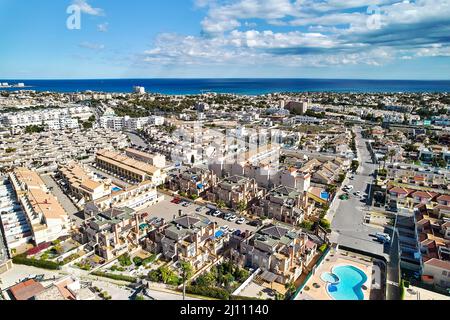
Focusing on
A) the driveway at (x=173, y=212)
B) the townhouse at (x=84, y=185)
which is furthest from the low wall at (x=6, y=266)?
the driveway at (x=173, y=212)

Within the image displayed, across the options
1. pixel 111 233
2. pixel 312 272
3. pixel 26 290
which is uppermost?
pixel 111 233

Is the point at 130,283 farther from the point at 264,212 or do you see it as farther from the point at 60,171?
the point at 60,171

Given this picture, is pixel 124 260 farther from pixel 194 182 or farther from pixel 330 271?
pixel 330 271

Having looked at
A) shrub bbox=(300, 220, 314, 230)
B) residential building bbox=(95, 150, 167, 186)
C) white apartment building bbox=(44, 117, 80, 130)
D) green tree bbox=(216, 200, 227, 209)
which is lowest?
shrub bbox=(300, 220, 314, 230)

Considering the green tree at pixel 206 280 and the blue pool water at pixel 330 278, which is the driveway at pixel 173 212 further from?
the green tree at pixel 206 280

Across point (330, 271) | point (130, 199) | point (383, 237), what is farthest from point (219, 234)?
point (383, 237)

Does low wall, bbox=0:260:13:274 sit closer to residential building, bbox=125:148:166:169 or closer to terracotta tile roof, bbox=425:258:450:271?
residential building, bbox=125:148:166:169

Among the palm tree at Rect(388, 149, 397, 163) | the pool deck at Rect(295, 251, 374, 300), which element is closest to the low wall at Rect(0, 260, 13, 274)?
the pool deck at Rect(295, 251, 374, 300)
